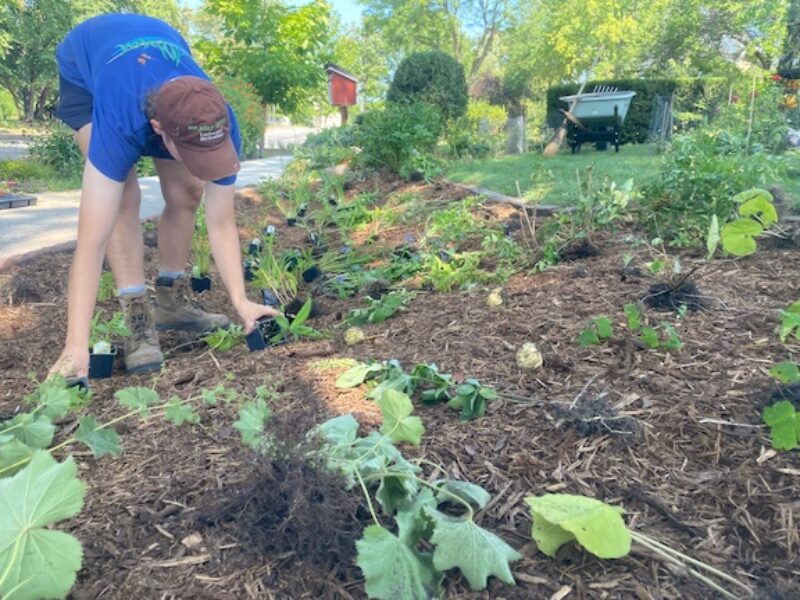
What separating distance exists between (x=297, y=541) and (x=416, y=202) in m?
4.70

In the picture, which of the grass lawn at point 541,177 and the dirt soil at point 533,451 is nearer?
the dirt soil at point 533,451

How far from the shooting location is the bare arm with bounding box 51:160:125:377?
1.92 m

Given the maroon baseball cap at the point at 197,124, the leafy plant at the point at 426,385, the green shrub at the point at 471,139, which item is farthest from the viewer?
the green shrub at the point at 471,139

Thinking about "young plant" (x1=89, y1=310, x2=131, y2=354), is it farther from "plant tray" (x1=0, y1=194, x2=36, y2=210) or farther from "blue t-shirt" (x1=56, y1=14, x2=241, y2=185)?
"plant tray" (x1=0, y1=194, x2=36, y2=210)

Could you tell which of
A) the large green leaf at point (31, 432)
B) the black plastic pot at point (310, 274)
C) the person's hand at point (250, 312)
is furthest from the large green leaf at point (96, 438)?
the black plastic pot at point (310, 274)

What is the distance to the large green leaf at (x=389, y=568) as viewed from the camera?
100 centimetres

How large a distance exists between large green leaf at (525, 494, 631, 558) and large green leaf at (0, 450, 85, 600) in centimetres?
79

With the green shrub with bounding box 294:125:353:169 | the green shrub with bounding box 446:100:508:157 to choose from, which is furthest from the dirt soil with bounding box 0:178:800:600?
the green shrub with bounding box 446:100:508:157

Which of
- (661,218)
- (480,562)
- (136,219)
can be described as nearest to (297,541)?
(480,562)

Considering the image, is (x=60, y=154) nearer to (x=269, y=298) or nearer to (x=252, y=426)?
(x=269, y=298)

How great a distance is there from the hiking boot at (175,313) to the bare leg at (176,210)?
3.1 inches

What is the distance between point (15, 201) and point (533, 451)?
7261 millimetres

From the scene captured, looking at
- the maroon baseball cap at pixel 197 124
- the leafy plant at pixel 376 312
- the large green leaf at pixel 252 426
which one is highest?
the maroon baseball cap at pixel 197 124

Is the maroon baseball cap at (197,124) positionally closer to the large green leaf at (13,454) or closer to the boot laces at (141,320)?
the boot laces at (141,320)
